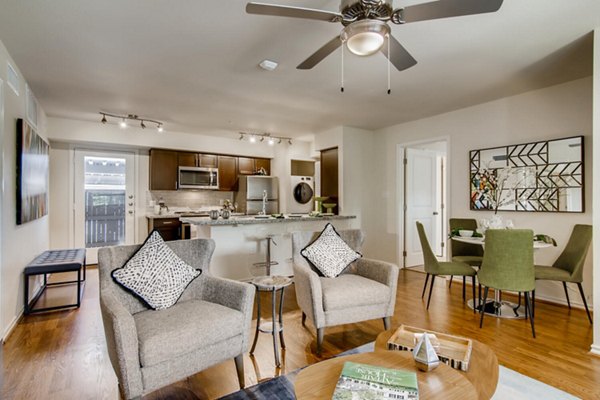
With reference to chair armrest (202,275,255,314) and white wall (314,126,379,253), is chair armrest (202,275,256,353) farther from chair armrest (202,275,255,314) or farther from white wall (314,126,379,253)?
white wall (314,126,379,253)

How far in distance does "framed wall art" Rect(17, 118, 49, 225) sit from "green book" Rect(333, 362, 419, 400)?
3.31m

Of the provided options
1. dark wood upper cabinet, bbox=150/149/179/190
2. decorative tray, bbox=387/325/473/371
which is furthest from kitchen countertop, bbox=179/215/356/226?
decorative tray, bbox=387/325/473/371

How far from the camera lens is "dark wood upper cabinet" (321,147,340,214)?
5.46 meters

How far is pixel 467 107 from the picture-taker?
427 centimetres

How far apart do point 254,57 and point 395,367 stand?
8.59 ft

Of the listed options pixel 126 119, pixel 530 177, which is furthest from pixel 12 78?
pixel 530 177

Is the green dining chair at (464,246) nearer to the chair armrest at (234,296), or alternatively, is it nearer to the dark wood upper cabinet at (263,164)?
the chair armrest at (234,296)

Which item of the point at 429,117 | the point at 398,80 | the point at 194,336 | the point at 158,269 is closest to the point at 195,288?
the point at 158,269

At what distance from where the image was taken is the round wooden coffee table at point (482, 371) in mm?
1351

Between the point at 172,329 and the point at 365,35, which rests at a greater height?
the point at 365,35

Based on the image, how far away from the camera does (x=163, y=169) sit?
18.9 ft

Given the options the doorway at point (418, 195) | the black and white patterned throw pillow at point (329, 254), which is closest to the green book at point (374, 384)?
the black and white patterned throw pillow at point (329, 254)

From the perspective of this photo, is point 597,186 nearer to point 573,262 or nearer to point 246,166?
point 573,262

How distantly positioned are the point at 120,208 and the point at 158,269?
14.2 ft
